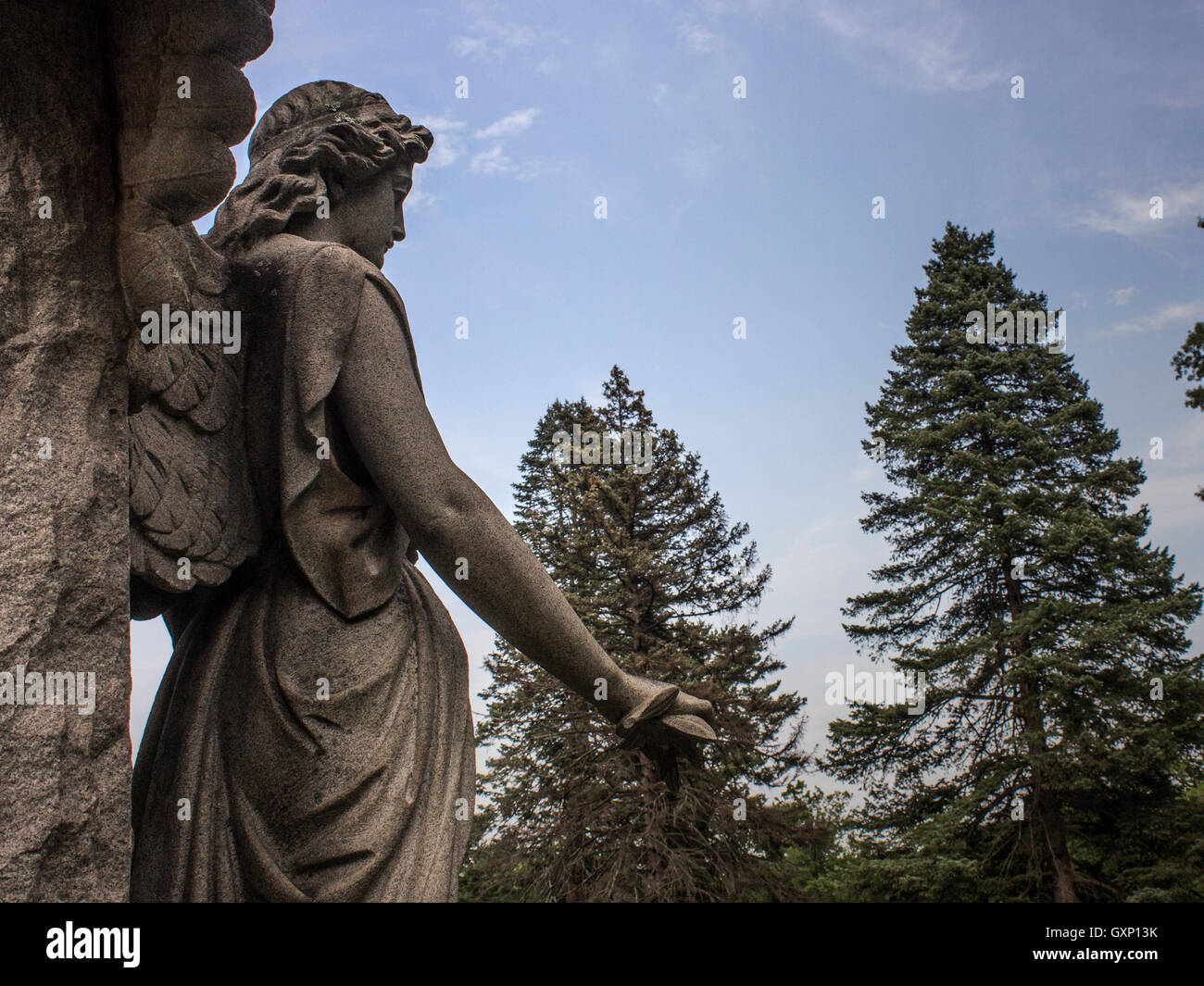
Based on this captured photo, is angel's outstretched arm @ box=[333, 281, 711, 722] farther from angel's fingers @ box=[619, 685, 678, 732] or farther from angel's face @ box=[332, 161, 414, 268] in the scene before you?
angel's face @ box=[332, 161, 414, 268]

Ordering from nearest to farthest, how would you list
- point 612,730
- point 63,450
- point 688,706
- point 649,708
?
1. point 63,450
2. point 649,708
3. point 688,706
4. point 612,730

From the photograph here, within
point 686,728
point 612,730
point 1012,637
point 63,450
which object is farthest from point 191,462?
point 1012,637

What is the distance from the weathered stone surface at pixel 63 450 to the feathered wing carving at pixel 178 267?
2.8 inches

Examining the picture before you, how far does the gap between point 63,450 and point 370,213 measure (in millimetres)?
1447

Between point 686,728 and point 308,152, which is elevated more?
point 308,152

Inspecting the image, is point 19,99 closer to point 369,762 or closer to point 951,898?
point 369,762

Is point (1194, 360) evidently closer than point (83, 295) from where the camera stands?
No

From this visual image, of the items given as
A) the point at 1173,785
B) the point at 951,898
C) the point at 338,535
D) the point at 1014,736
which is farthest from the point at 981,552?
the point at 338,535

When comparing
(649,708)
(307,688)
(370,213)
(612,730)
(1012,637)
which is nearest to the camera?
(307,688)

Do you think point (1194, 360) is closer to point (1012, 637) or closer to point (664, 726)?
point (1012, 637)

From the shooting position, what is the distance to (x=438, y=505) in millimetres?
2648

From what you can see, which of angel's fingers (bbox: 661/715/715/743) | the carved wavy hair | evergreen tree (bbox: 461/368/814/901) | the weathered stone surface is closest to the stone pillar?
the weathered stone surface

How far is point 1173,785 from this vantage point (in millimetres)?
20688

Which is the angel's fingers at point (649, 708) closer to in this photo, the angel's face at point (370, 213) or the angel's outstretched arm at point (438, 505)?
the angel's outstretched arm at point (438, 505)
